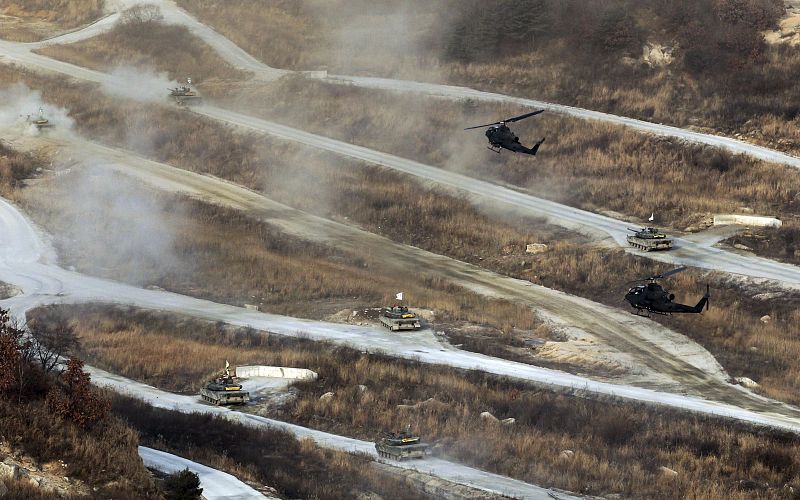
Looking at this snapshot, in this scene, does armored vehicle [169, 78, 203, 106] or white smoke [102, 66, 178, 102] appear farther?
white smoke [102, 66, 178, 102]

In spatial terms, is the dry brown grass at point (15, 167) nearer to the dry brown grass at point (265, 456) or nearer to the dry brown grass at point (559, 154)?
the dry brown grass at point (559, 154)

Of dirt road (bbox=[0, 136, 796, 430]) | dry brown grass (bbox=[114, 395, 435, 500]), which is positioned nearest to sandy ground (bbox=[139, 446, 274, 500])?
dry brown grass (bbox=[114, 395, 435, 500])

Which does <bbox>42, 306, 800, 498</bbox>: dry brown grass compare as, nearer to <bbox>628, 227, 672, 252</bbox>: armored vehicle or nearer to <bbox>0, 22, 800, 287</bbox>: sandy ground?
<bbox>628, 227, 672, 252</bbox>: armored vehicle

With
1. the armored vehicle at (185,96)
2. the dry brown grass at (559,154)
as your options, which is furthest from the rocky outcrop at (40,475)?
the armored vehicle at (185,96)

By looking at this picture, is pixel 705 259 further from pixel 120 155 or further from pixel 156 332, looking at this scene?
pixel 120 155

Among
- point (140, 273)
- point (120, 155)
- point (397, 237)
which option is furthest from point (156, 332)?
point (120, 155)
